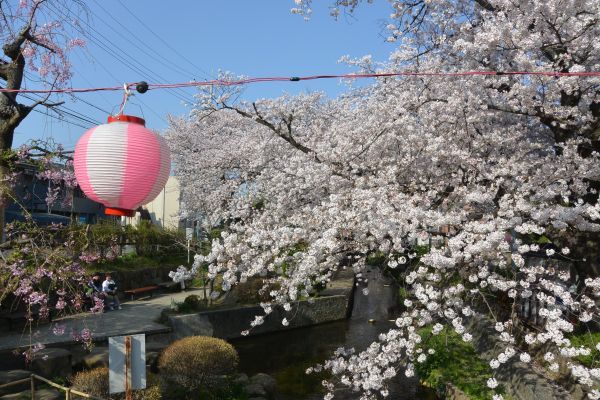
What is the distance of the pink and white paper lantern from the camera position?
4781mm

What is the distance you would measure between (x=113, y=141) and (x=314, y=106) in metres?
17.6

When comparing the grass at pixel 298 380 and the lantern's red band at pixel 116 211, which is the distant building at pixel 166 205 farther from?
the lantern's red band at pixel 116 211

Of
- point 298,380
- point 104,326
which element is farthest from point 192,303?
point 298,380

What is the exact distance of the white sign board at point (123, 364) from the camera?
19.4 feet

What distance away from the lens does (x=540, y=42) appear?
6.67 m

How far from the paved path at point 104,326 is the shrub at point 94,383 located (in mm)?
2878

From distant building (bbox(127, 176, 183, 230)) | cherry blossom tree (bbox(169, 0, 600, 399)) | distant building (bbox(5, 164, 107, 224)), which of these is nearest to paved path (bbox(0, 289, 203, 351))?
cherry blossom tree (bbox(169, 0, 600, 399))

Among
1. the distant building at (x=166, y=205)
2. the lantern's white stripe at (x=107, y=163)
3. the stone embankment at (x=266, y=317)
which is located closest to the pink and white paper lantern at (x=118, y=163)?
the lantern's white stripe at (x=107, y=163)

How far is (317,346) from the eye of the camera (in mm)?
14031

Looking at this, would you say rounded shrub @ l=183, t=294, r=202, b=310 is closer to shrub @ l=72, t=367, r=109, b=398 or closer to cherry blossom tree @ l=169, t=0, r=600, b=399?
cherry blossom tree @ l=169, t=0, r=600, b=399

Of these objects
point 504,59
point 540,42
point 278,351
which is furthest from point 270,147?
point 540,42

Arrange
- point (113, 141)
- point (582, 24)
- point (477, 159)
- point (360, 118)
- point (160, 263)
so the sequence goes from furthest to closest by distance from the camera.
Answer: point (160, 263) → point (360, 118) → point (477, 159) → point (582, 24) → point (113, 141)

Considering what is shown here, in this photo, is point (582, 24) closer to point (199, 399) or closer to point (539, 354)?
point (539, 354)

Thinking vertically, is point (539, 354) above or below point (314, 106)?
below
